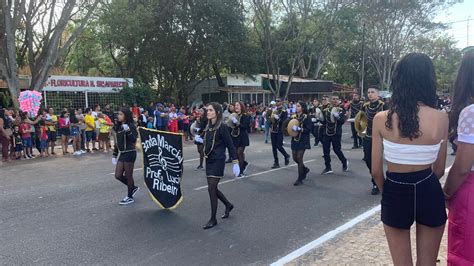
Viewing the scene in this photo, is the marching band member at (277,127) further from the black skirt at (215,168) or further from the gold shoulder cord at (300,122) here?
the black skirt at (215,168)

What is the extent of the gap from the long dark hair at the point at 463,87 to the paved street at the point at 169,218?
260cm

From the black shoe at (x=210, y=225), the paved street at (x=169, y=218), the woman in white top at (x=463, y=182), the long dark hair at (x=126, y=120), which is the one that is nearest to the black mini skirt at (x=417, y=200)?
the woman in white top at (x=463, y=182)

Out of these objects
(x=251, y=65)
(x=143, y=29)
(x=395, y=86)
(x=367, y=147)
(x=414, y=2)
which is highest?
(x=414, y=2)

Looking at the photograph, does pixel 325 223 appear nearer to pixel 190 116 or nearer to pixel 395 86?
pixel 395 86

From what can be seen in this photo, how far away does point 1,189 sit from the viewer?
29.1ft

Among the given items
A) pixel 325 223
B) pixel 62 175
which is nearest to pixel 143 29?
pixel 62 175

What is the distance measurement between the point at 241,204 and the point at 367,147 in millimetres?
2922

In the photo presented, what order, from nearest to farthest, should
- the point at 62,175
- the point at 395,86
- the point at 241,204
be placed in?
1. the point at 395,86
2. the point at 241,204
3. the point at 62,175

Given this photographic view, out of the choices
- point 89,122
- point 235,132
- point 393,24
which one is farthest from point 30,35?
point 393,24

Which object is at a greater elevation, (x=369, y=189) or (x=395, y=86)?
(x=395, y=86)

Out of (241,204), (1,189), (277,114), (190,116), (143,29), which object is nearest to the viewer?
(241,204)

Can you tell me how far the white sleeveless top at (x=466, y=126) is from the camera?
270 centimetres

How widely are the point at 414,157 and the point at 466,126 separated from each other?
0.40 meters

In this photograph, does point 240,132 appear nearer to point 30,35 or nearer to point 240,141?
point 240,141
